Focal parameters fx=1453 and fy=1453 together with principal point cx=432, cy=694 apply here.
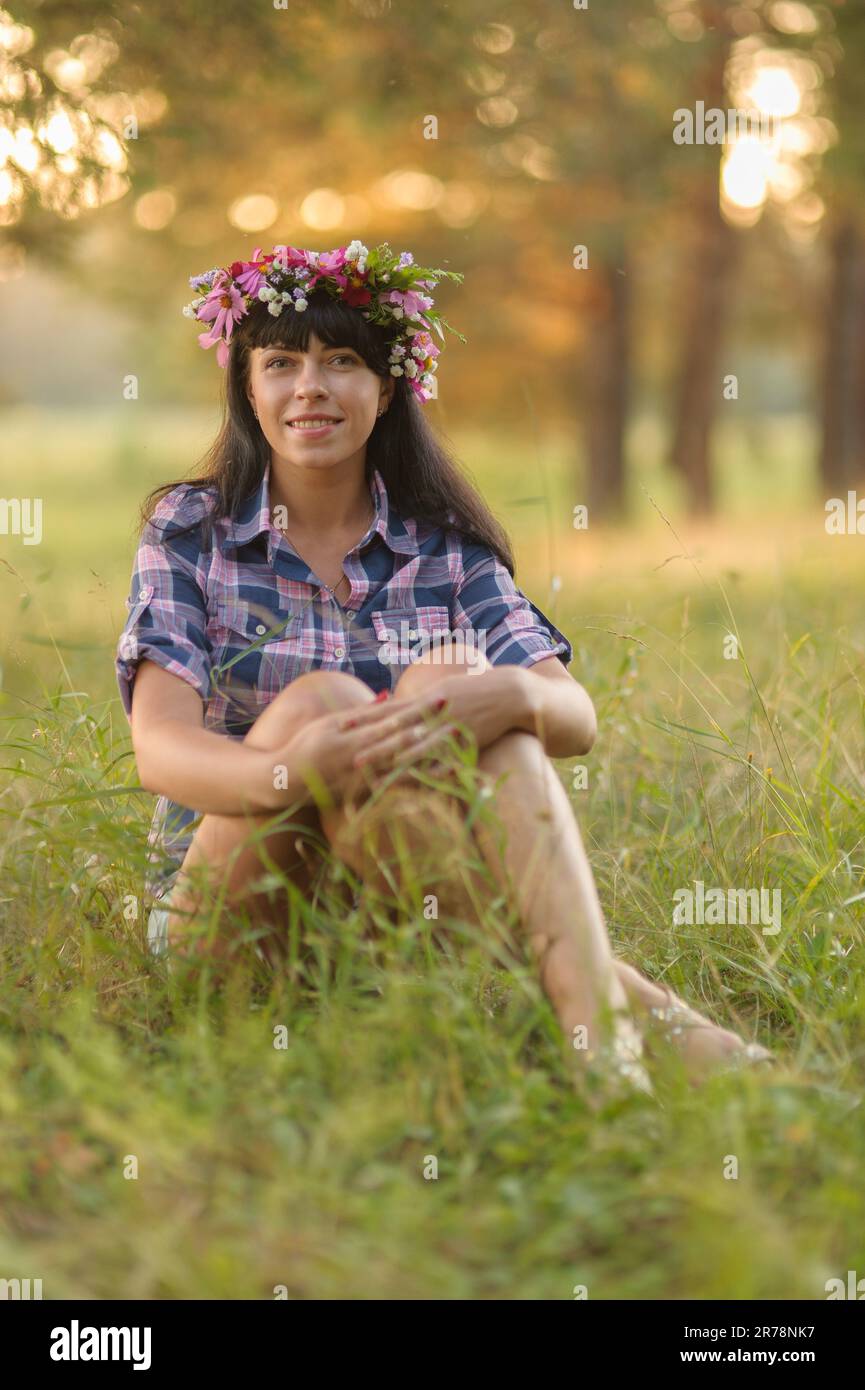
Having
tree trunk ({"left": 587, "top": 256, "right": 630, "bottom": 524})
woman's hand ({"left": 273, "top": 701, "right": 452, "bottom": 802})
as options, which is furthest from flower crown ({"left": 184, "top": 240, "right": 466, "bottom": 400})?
tree trunk ({"left": 587, "top": 256, "right": 630, "bottom": 524})

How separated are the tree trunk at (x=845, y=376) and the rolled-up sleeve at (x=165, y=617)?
11.3 m

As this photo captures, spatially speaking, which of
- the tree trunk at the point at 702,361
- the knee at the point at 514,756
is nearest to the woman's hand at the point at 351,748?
the knee at the point at 514,756

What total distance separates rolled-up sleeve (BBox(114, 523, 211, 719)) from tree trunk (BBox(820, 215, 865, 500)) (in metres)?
11.3

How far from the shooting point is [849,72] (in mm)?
8633

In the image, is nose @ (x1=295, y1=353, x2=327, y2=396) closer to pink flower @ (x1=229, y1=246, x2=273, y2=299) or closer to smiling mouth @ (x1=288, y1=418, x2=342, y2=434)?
smiling mouth @ (x1=288, y1=418, x2=342, y2=434)

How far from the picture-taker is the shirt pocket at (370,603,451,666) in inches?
113

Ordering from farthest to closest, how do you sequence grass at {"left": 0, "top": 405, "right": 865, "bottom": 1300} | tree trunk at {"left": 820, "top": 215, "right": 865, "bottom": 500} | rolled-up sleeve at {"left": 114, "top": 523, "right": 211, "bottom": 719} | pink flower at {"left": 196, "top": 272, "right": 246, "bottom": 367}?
tree trunk at {"left": 820, "top": 215, "right": 865, "bottom": 500}, pink flower at {"left": 196, "top": 272, "right": 246, "bottom": 367}, rolled-up sleeve at {"left": 114, "top": 523, "right": 211, "bottom": 719}, grass at {"left": 0, "top": 405, "right": 865, "bottom": 1300}

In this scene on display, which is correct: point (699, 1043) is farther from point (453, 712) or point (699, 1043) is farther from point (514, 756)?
point (453, 712)

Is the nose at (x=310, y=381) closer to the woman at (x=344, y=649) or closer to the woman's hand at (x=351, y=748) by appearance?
the woman at (x=344, y=649)

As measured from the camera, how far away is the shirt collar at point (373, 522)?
285 cm

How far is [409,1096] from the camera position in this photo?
209 centimetres

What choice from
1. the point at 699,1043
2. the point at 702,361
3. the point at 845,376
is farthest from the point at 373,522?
the point at 845,376
